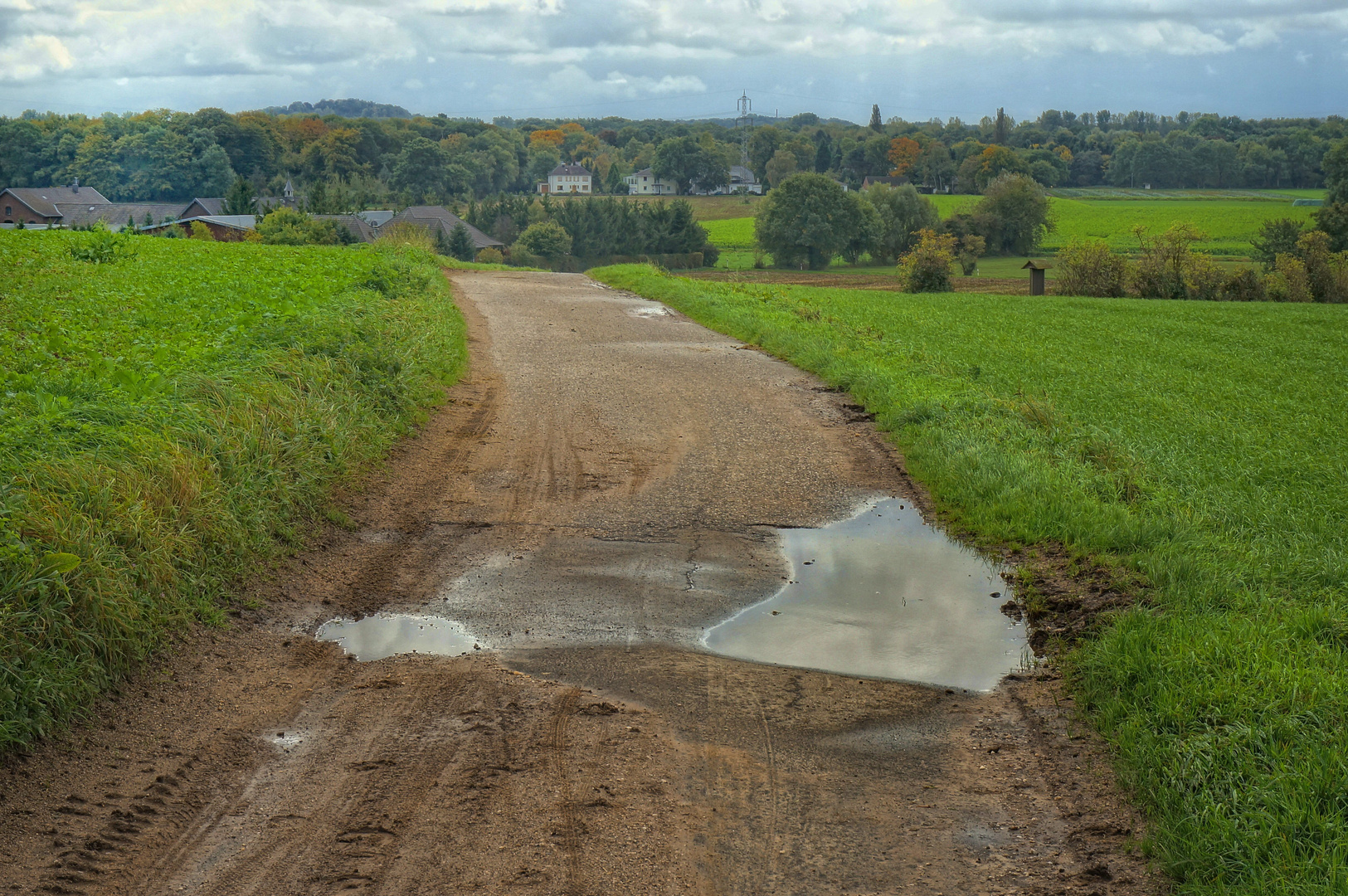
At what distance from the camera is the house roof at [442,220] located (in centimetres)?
8155

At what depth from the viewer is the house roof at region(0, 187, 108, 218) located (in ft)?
283

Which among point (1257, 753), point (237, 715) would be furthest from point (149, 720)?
point (1257, 753)

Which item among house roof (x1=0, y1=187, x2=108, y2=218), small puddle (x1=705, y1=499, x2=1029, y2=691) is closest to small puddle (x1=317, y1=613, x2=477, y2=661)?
small puddle (x1=705, y1=499, x2=1029, y2=691)

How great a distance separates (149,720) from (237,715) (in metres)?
0.38

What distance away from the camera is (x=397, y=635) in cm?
583

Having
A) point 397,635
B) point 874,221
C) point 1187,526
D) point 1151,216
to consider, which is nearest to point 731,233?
point 874,221

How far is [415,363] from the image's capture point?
12047 millimetres

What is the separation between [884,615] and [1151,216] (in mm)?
100315

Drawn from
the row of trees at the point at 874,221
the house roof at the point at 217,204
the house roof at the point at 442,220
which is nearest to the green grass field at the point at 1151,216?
the row of trees at the point at 874,221

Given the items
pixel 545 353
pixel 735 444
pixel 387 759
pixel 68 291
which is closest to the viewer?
pixel 387 759

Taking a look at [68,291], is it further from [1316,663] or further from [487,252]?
[487,252]

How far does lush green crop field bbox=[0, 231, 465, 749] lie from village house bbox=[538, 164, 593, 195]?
5838 inches

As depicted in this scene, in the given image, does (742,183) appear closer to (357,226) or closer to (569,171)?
(569,171)

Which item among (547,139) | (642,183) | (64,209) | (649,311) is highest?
(547,139)
